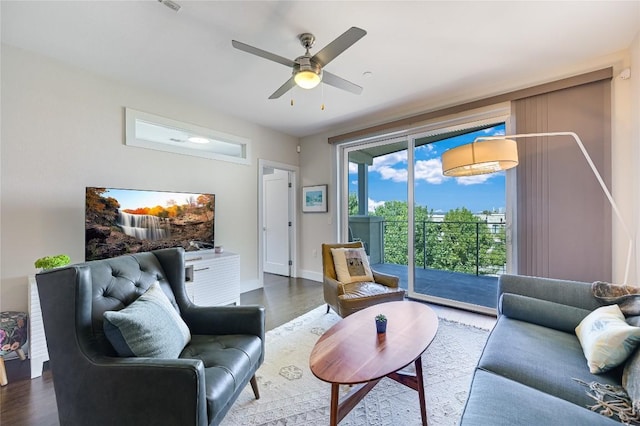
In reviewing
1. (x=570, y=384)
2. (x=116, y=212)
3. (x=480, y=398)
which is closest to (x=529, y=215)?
(x=570, y=384)

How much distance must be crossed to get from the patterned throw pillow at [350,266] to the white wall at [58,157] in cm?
213

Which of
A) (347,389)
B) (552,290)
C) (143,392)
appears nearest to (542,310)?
(552,290)

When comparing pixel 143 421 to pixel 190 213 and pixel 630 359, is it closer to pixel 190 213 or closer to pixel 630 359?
pixel 630 359

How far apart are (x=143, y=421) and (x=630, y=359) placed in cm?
218

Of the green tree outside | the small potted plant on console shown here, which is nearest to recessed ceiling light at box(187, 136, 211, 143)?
the green tree outside

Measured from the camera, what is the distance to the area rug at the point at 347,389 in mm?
1573

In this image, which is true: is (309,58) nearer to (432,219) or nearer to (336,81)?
(336,81)

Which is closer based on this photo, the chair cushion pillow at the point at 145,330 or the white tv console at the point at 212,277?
the chair cushion pillow at the point at 145,330

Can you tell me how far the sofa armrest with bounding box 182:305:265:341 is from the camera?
5.60 ft

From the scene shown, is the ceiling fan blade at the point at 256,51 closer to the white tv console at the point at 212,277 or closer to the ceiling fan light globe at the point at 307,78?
the ceiling fan light globe at the point at 307,78

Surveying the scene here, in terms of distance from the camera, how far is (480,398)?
116cm

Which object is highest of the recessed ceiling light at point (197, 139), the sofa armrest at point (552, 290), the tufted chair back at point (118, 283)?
the recessed ceiling light at point (197, 139)

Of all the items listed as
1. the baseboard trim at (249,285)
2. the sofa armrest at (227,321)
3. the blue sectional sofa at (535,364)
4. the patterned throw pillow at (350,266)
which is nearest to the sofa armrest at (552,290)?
the blue sectional sofa at (535,364)

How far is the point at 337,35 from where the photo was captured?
2.15 m
